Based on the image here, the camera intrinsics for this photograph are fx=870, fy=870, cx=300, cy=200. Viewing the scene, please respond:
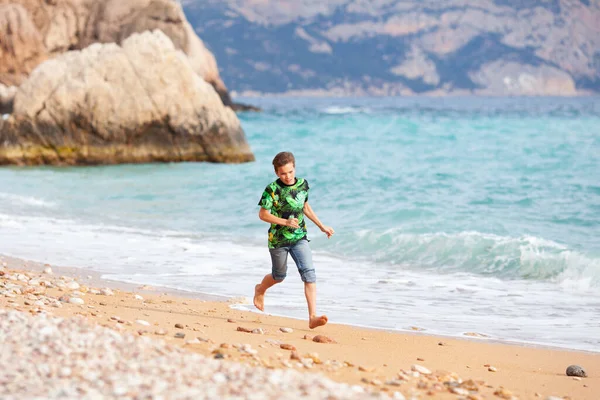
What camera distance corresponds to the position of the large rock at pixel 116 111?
904 inches

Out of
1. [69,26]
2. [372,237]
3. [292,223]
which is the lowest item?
[372,237]

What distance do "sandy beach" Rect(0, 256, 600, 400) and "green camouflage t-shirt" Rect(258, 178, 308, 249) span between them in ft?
2.34

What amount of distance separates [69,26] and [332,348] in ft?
174

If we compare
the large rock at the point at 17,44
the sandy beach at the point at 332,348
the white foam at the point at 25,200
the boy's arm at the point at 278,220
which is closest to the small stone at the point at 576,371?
the sandy beach at the point at 332,348

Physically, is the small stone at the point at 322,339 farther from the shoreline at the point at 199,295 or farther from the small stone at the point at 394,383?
the small stone at the point at 394,383

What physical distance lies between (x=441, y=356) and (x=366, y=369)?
1.06 meters

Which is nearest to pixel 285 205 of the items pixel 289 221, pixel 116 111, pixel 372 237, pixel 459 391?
pixel 289 221

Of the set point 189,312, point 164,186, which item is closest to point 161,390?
point 189,312

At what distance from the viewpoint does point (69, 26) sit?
55.7m

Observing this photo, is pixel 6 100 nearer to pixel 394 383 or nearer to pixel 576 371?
pixel 576 371

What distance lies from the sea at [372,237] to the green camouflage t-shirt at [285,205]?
3.55ft

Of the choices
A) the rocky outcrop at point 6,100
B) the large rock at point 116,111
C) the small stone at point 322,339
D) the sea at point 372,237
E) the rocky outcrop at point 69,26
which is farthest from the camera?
the rocky outcrop at point 69,26

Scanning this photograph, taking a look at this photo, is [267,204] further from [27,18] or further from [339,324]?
[27,18]

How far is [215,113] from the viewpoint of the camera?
2394 centimetres
